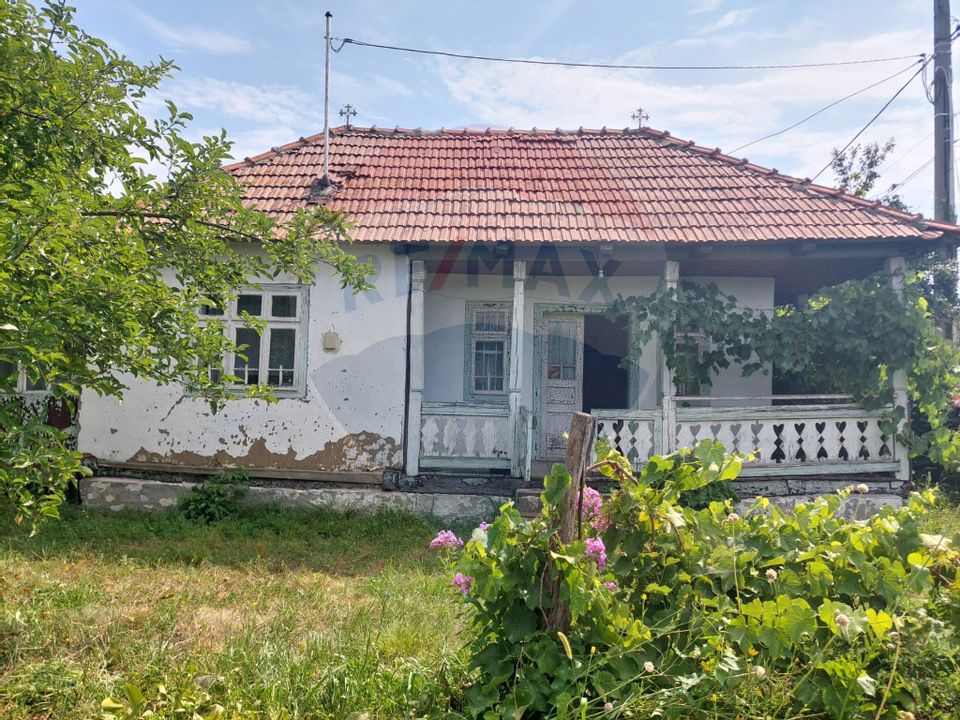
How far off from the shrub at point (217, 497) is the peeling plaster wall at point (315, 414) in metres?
0.28

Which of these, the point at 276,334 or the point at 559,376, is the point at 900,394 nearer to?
the point at 559,376

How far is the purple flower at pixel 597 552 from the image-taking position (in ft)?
7.72

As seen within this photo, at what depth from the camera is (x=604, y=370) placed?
9.90 m

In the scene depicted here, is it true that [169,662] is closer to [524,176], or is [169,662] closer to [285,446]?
[285,446]

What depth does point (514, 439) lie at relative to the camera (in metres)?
6.87

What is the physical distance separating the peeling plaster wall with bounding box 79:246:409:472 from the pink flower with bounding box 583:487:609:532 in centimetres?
476

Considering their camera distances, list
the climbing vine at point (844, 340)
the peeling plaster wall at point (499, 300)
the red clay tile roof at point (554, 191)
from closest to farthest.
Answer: the climbing vine at point (844, 340), the red clay tile roof at point (554, 191), the peeling plaster wall at point (499, 300)

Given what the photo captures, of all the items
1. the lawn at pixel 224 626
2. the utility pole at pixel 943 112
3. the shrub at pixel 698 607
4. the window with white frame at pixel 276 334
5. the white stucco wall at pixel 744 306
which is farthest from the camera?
the utility pole at pixel 943 112

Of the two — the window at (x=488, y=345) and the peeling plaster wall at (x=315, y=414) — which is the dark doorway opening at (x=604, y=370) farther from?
the peeling plaster wall at (x=315, y=414)

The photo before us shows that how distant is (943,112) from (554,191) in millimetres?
7455

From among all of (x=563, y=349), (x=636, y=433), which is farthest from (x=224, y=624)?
(x=563, y=349)

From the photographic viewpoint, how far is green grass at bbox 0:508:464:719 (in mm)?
2689

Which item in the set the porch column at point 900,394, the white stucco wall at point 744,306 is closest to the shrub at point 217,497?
the white stucco wall at point 744,306

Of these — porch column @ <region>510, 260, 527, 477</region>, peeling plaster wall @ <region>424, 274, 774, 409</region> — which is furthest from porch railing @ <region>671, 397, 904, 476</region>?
porch column @ <region>510, 260, 527, 477</region>
